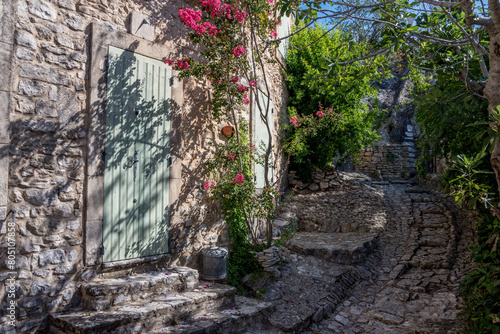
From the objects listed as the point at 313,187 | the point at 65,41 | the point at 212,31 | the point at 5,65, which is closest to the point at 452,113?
the point at 212,31

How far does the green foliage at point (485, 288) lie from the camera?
12.2 ft

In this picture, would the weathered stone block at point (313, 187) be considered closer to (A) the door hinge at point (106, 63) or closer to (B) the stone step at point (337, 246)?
(B) the stone step at point (337, 246)

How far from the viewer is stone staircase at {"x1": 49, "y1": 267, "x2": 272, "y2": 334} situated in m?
3.16

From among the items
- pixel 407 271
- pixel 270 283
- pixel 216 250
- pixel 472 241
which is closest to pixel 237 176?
pixel 216 250

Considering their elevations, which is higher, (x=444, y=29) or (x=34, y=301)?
(x=444, y=29)

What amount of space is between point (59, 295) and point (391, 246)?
235 inches

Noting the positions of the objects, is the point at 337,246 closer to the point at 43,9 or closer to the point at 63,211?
the point at 63,211

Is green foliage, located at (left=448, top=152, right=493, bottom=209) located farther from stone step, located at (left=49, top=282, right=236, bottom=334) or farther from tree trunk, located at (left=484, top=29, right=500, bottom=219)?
stone step, located at (left=49, top=282, right=236, bottom=334)

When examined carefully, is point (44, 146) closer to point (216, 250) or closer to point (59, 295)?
point (59, 295)

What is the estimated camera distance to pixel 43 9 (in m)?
3.39

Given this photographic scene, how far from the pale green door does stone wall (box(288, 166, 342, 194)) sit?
5884 millimetres

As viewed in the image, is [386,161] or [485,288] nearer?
[485,288]

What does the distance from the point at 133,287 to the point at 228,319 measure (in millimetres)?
1058

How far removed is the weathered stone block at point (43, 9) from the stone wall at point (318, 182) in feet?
24.5
